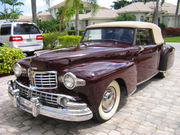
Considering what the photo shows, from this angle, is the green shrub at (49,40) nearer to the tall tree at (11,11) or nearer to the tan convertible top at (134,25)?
the tan convertible top at (134,25)

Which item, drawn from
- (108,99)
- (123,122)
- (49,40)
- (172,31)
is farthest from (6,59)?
(172,31)

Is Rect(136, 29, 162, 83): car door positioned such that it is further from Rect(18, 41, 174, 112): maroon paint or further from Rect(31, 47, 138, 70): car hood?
Rect(31, 47, 138, 70): car hood

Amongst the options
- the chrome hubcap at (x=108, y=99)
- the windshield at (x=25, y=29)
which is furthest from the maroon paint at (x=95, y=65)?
the windshield at (x=25, y=29)

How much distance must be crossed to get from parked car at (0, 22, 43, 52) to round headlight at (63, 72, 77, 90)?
6688 mm

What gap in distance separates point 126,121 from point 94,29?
7.92 ft

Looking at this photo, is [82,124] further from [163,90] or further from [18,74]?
[163,90]

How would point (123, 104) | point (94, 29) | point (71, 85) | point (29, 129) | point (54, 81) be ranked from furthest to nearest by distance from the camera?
point (94, 29), point (123, 104), point (29, 129), point (54, 81), point (71, 85)

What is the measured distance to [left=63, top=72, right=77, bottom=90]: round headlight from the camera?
2.60 metres

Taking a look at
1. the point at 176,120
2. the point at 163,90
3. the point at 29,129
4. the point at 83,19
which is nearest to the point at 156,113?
the point at 176,120

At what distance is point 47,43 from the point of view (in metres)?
11.1

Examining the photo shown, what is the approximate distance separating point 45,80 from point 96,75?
83 cm

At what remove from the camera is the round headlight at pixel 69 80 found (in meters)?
2.60

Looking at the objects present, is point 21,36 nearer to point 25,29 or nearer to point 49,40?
point 25,29

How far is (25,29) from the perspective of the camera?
29.3 ft
